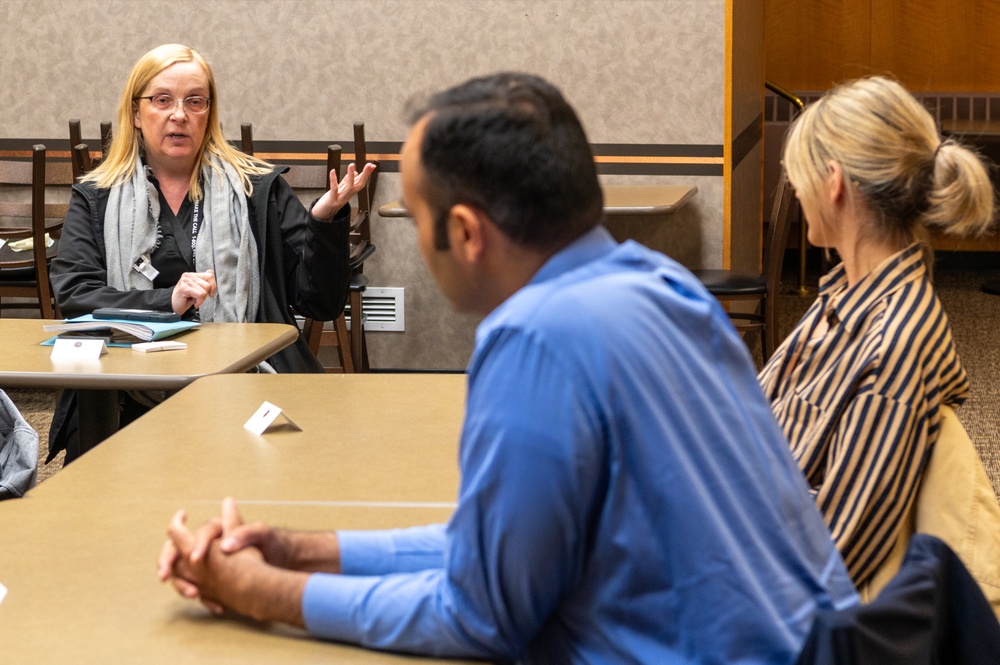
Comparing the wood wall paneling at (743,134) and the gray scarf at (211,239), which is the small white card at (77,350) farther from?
the wood wall paneling at (743,134)

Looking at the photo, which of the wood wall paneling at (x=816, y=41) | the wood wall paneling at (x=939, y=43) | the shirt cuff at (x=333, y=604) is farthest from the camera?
the wood wall paneling at (x=816, y=41)

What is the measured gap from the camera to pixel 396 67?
505 cm

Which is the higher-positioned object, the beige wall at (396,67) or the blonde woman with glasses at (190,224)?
the beige wall at (396,67)

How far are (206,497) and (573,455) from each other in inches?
30.6

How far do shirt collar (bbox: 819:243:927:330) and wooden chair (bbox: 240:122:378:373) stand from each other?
112 inches

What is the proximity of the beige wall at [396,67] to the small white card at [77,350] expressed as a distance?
2.77 meters

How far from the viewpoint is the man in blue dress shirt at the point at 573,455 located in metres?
1.00

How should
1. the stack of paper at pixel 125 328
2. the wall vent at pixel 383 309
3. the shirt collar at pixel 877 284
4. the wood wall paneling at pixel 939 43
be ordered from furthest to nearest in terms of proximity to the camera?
the wood wall paneling at pixel 939 43, the wall vent at pixel 383 309, the stack of paper at pixel 125 328, the shirt collar at pixel 877 284

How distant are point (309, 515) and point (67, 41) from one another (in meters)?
4.26

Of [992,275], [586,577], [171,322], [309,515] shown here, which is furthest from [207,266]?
[992,275]

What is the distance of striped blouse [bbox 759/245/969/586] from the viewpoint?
4.92 ft

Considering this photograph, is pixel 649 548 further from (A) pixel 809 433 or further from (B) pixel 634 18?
(B) pixel 634 18

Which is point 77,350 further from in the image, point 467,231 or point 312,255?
point 467,231

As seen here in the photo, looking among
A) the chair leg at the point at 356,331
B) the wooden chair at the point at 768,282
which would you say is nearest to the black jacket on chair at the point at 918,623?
the wooden chair at the point at 768,282
